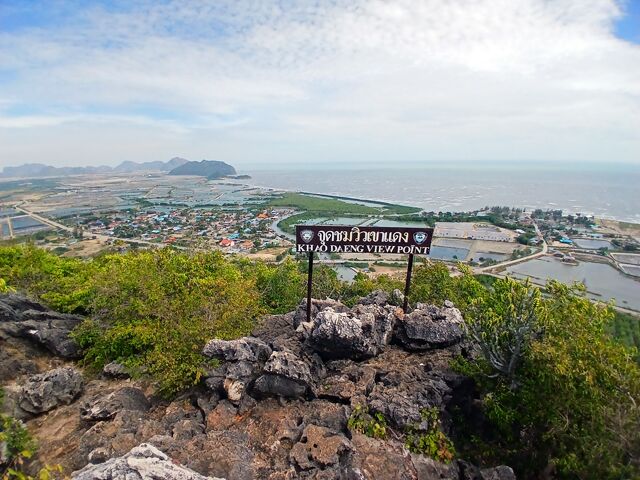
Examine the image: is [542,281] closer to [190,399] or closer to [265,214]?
[190,399]

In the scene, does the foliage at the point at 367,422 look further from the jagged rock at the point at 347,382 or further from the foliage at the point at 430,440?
the foliage at the point at 430,440

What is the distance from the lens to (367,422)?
355 inches

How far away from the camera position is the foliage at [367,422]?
8.80 metres

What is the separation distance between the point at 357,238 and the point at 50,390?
10.7 m

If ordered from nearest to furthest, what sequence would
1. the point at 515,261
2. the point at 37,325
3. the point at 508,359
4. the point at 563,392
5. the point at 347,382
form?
the point at 563,392 → the point at 508,359 → the point at 347,382 → the point at 37,325 → the point at 515,261

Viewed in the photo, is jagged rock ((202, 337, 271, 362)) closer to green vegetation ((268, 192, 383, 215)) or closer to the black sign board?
the black sign board

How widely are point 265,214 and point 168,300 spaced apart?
345 feet

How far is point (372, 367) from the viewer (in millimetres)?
11133

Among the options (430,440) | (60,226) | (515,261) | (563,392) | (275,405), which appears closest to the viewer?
(563,392)

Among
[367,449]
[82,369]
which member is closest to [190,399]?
[367,449]

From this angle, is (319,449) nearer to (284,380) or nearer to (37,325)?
(284,380)

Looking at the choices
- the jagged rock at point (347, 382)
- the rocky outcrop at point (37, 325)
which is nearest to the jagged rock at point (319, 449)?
the jagged rock at point (347, 382)

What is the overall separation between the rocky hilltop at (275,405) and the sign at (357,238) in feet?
7.40

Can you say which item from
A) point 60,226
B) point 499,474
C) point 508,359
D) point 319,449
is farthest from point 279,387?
point 60,226
